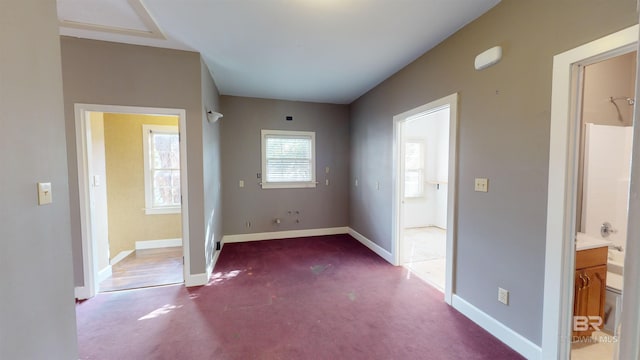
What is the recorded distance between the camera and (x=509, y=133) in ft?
6.38

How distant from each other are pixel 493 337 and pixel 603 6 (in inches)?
91.1

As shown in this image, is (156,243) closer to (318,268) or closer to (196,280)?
(196,280)

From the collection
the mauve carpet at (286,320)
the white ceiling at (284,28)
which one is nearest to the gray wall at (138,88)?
the white ceiling at (284,28)

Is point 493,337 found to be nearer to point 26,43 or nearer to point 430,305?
point 430,305

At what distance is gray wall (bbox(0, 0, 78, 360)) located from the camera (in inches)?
42.8

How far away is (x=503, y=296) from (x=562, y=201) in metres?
0.88

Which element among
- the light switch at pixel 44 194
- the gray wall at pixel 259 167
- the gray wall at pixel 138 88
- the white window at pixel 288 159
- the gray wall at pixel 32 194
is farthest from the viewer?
the white window at pixel 288 159

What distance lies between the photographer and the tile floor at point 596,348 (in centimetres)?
183

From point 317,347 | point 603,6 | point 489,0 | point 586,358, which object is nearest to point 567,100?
point 603,6

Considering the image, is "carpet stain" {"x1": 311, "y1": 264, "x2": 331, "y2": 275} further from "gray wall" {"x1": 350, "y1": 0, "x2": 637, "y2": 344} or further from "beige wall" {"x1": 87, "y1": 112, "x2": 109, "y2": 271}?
"beige wall" {"x1": 87, "y1": 112, "x2": 109, "y2": 271}

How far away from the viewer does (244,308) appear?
2492mm

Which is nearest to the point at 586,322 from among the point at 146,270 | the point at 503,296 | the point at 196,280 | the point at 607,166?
the point at 503,296

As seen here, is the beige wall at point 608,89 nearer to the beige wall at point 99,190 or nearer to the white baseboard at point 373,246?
the white baseboard at point 373,246

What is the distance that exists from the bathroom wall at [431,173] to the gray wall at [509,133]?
321 centimetres
